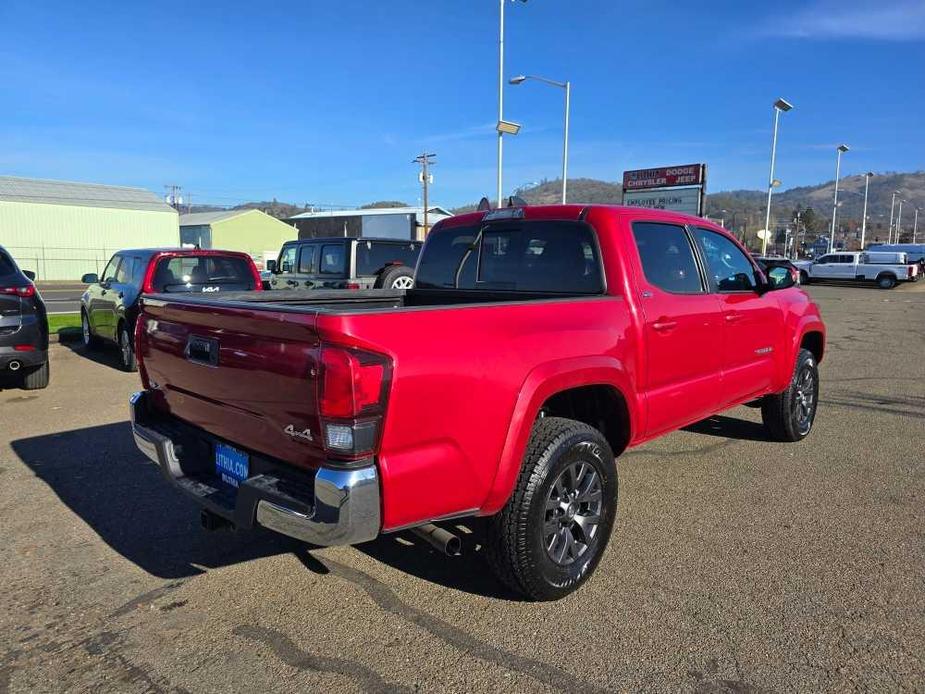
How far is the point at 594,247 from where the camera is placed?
12.7 feet

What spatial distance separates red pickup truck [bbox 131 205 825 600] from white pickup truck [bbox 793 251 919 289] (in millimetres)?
39153

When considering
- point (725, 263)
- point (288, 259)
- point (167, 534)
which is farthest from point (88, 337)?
point (725, 263)

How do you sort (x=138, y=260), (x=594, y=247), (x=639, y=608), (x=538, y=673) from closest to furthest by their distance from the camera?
(x=538, y=673) < (x=639, y=608) < (x=594, y=247) < (x=138, y=260)

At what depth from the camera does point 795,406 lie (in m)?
Answer: 5.75

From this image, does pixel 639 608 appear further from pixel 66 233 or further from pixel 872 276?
pixel 66 233

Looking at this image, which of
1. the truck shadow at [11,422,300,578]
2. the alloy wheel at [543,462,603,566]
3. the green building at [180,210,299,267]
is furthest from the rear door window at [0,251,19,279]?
the green building at [180,210,299,267]

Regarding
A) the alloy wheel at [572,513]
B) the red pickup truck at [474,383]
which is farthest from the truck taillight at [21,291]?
the alloy wheel at [572,513]

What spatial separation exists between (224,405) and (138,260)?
7.18 meters

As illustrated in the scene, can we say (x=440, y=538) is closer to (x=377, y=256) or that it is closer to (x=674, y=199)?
(x=377, y=256)

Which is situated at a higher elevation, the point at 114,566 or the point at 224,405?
the point at 224,405

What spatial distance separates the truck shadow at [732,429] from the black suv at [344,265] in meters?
6.66

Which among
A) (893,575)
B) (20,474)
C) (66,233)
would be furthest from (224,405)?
(66,233)

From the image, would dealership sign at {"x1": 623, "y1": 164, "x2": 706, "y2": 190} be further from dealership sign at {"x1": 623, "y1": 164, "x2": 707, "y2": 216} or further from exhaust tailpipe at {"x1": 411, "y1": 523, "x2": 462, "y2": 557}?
exhaust tailpipe at {"x1": 411, "y1": 523, "x2": 462, "y2": 557}

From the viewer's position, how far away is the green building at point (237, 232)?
69.8 meters
